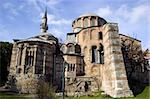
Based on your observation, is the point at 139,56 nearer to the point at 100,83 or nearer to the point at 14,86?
the point at 100,83

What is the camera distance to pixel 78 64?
44.1 metres

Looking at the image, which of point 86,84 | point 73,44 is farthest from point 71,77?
point 73,44

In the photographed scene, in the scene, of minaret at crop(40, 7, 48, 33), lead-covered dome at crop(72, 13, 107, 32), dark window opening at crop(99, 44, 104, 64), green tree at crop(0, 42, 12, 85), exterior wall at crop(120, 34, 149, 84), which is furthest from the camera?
minaret at crop(40, 7, 48, 33)

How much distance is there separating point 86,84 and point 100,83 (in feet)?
9.56

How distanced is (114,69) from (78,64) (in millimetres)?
11105

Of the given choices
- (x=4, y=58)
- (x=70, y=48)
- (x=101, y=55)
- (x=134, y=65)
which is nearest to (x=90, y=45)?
(x=101, y=55)

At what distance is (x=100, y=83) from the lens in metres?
40.8

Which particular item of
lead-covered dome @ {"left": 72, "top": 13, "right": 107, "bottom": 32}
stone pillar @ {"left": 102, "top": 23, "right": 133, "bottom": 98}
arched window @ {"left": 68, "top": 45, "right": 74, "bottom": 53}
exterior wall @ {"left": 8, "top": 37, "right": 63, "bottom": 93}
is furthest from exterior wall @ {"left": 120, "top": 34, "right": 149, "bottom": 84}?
exterior wall @ {"left": 8, "top": 37, "right": 63, "bottom": 93}

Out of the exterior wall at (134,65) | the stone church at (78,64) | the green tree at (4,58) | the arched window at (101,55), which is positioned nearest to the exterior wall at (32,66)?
the stone church at (78,64)

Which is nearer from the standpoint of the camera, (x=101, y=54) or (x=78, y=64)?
(x=78, y=64)

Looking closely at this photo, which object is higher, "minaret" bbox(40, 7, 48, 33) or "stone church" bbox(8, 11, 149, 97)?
"minaret" bbox(40, 7, 48, 33)

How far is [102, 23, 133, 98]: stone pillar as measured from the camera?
32.5 m

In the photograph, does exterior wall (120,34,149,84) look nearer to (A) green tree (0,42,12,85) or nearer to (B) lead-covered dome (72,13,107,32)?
(B) lead-covered dome (72,13,107,32)

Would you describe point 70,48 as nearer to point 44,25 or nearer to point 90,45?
point 90,45
